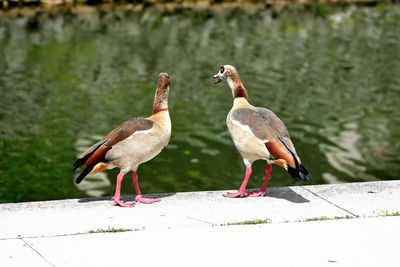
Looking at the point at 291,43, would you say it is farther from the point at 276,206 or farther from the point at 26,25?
the point at 276,206

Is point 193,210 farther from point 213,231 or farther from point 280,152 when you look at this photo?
point 280,152

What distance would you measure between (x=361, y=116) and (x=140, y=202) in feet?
40.3

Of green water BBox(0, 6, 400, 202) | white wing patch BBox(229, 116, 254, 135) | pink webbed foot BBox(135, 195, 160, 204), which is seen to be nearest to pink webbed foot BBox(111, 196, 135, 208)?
pink webbed foot BBox(135, 195, 160, 204)

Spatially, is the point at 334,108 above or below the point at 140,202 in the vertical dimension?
below

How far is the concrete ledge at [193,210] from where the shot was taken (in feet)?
19.6

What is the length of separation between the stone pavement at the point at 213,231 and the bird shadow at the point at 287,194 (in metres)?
0.01

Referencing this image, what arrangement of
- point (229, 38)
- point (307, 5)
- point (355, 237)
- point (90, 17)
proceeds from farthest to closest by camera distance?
point (307, 5), point (90, 17), point (229, 38), point (355, 237)

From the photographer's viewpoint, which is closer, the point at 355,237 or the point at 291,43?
the point at 355,237

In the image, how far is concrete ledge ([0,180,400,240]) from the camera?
19.6ft

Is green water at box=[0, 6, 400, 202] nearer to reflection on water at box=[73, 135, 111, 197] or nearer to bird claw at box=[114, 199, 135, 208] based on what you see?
reflection on water at box=[73, 135, 111, 197]

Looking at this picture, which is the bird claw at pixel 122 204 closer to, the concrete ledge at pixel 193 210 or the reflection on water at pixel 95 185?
the concrete ledge at pixel 193 210

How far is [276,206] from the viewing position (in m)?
6.62

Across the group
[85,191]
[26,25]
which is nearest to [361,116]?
[85,191]

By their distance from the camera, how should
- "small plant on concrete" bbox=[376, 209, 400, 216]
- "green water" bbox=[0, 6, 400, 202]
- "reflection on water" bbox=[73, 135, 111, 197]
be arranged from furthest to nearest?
"green water" bbox=[0, 6, 400, 202] < "reflection on water" bbox=[73, 135, 111, 197] < "small plant on concrete" bbox=[376, 209, 400, 216]
